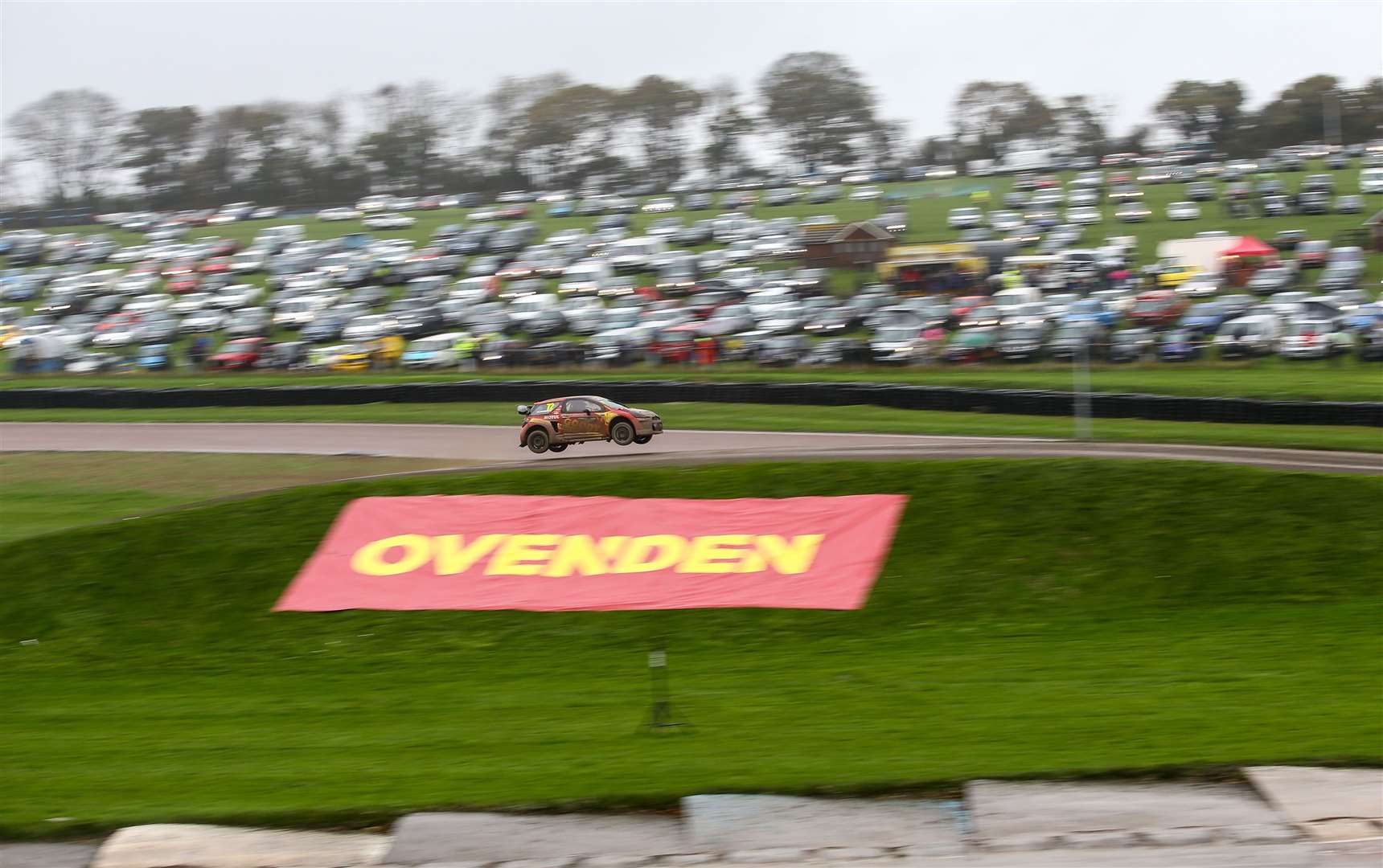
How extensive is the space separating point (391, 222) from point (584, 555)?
172 ft

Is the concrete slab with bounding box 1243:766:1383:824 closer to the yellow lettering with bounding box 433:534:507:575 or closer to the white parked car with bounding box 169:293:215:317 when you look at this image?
the yellow lettering with bounding box 433:534:507:575

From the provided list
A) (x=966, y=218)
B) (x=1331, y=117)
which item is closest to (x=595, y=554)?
(x=966, y=218)

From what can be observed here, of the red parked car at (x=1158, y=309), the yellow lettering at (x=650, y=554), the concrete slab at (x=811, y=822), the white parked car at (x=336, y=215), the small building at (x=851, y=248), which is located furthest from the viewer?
the white parked car at (x=336, y=215)

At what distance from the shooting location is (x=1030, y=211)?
5606 centimetres

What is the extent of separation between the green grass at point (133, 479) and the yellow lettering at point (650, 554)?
7.36 meters

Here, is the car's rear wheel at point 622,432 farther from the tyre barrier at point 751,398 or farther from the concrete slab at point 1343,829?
the concrete slab at point 1343,829

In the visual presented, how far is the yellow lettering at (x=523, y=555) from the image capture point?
1772cm

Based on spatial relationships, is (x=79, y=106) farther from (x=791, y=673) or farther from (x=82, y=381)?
(x=791, y=673)

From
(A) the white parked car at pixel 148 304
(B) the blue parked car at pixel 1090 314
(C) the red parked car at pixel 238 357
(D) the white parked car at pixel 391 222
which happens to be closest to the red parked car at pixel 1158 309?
(B) the blue parked car at pixel 1090 314

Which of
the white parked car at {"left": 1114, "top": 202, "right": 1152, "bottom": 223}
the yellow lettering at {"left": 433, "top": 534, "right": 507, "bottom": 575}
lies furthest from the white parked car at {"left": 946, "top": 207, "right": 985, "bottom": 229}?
the yellow lettering at {"left": 433, "top": 534, "right": 507, "bottom": 575}

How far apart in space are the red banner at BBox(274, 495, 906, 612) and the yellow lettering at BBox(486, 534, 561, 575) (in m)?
0.02

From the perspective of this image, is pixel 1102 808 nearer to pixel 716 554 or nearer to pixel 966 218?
pixel 716 554

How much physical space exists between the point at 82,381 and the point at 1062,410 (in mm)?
31098

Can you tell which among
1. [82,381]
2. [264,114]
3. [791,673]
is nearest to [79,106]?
[264,114]
